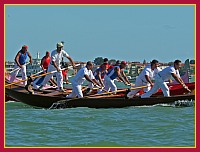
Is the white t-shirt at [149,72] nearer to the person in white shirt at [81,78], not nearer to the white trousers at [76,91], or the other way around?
the person in white shirt at [81,78]

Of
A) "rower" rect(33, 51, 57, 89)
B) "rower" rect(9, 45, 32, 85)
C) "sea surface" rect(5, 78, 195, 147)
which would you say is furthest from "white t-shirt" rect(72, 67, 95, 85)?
"rower" rect(9, 45, 32, 85)

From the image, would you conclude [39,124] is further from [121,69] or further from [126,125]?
[121,69]

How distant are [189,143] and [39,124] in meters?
4.83

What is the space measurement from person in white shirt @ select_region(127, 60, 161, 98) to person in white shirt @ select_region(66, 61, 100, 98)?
5.91ft

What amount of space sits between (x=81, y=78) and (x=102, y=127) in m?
4.25

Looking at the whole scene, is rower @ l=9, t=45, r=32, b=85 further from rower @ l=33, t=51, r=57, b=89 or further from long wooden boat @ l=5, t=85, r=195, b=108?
long wooden boat @ l=5, t=85, r=195, b=108

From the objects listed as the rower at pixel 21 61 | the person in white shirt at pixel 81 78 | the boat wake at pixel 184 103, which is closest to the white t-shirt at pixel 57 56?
the person in white shirt at pixel 81 78

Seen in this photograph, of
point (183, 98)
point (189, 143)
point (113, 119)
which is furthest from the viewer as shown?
point (183, 98)

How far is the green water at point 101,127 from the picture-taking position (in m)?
13.4

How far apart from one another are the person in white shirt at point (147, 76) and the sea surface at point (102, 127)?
38.0 inches

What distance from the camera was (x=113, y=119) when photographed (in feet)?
55.8

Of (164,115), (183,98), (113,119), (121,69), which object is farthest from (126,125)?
(121,69)

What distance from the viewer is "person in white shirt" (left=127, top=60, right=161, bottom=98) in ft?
64.4

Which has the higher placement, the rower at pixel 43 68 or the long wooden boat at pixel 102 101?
the rower at pixel 43 68
